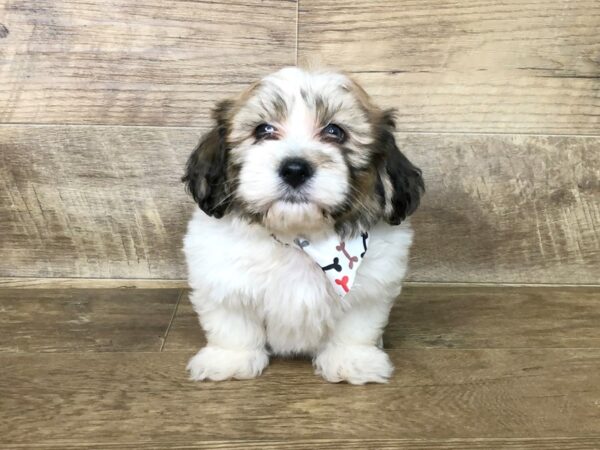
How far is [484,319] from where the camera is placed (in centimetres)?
205

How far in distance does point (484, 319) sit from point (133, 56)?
5.01 feet

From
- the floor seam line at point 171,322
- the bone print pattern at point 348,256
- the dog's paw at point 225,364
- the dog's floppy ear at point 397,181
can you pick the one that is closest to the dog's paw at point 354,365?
the dog's paw at point 225,364

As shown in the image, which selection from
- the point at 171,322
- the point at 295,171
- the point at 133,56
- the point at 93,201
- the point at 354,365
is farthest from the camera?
the point at 93,201

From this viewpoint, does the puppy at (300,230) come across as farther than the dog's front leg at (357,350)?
No

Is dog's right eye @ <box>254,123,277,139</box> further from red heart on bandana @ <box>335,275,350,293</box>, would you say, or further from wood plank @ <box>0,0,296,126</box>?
wood plank @ <box>0,0,296,126</box>

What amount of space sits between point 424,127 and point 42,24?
4.61 ft

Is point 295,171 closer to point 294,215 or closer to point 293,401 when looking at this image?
point 294,215

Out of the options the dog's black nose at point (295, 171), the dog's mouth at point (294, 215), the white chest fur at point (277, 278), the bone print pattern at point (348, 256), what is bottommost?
the white chest fur at point (277, 278)

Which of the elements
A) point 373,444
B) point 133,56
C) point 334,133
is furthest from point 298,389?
point 133,56

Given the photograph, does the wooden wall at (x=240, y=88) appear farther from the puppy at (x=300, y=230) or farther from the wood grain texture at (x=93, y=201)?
the puppy at (x=300, y=230)

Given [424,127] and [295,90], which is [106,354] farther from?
[424,127]

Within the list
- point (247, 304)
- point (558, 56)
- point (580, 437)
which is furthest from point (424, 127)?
point (580, 437)

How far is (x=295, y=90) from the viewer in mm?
1463

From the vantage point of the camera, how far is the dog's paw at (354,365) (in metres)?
1.59
